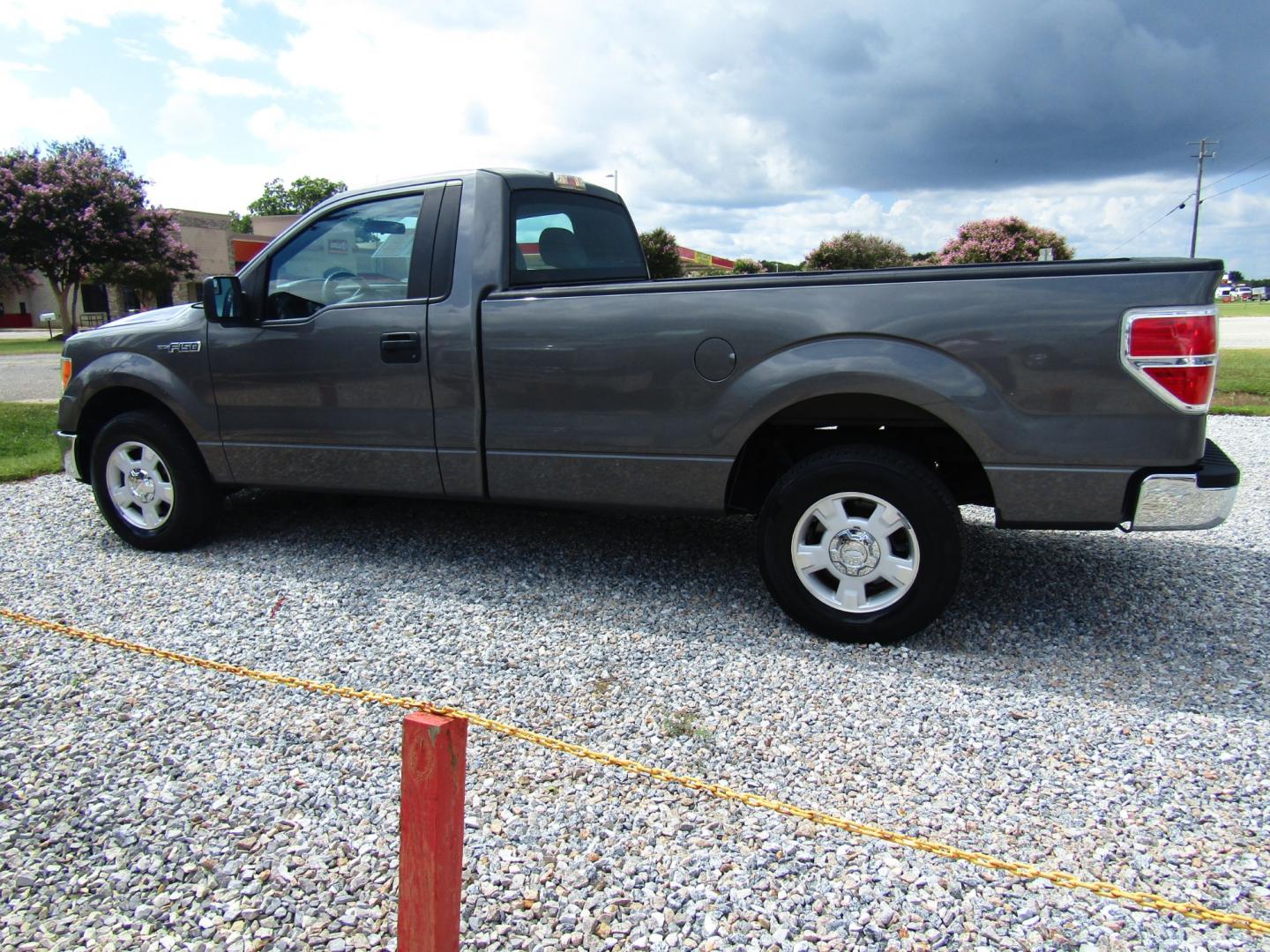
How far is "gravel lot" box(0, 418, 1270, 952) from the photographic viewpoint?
2.06 meters

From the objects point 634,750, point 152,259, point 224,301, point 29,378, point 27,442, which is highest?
point 152,259

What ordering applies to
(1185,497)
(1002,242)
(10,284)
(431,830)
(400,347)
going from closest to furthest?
(431,830) < (1185,497) < (400,347) < (1002,242) < (10,284)

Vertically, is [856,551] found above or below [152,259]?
below

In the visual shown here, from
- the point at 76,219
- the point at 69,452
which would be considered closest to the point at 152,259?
the point at 76,219

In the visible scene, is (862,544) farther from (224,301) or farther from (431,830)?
(224,301)

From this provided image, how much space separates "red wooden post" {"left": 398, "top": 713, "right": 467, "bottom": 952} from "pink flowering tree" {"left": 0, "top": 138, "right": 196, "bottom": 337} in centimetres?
3334

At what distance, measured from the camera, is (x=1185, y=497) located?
311 centimetres

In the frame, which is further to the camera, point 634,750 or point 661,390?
point 661,390

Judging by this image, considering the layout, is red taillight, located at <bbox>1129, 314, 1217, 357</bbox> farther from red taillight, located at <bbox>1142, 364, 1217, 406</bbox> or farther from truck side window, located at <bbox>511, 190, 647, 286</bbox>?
truck side window, located at <bbox>511, 190, 647, 286</bbox>

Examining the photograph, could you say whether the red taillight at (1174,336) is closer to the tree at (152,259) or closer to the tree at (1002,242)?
the tree at (1002,242)

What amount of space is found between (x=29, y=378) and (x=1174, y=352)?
61.7 feet

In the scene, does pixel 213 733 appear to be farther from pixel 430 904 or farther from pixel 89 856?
pixel 430 904

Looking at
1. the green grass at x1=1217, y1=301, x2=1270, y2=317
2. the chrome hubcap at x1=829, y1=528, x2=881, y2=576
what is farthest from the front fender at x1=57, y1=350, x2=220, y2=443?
the green grass at x1=1217, y1=301, x2=1270, y2=317

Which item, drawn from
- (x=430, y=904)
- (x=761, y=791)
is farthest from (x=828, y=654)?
(x=430, y=904)
